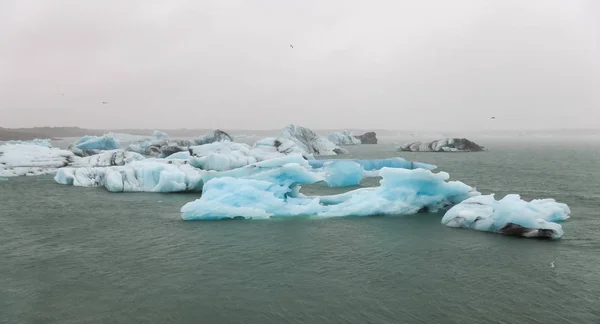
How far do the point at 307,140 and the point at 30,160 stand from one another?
1159 inches

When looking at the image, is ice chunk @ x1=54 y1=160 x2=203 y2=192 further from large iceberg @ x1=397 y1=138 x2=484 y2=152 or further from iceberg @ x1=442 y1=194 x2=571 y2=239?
large iceberg @ x1=397 y1=138 x2=484 y2=152

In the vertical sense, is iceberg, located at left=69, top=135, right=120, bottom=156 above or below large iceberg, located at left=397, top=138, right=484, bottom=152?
above

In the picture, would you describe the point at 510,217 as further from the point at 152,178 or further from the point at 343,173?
the point at 152,178

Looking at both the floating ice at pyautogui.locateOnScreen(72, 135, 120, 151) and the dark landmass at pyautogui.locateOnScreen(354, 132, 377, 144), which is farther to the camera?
the dark landmass at pyautogui.locateOnScreen(354, 132, 377, 144)

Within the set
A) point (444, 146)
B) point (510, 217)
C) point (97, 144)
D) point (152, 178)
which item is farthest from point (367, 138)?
point (510, 217)

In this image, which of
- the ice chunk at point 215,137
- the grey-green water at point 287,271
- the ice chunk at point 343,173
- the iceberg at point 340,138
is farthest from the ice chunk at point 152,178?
the iceberg at point 340,138

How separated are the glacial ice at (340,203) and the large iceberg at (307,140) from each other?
28.8 meters

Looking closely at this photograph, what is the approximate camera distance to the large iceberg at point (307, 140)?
4845 cm

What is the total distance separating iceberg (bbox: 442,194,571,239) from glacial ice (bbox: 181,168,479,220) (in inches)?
70.1

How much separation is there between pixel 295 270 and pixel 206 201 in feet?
22.6

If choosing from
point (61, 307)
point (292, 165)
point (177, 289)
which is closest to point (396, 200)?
point (292, 165)

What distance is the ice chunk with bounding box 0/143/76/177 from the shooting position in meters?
31.4

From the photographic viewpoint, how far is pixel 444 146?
2391 inches

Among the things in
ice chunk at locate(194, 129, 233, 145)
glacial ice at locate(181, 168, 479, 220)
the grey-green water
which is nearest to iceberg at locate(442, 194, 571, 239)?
the grey-green water
